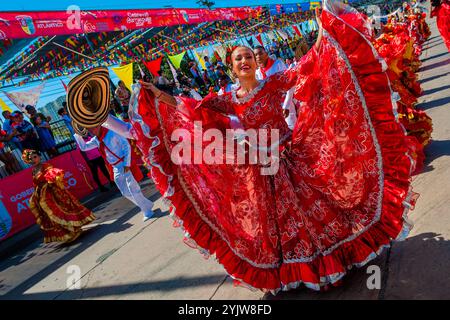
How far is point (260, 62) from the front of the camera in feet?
15.3

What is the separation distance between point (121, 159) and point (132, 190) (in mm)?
501

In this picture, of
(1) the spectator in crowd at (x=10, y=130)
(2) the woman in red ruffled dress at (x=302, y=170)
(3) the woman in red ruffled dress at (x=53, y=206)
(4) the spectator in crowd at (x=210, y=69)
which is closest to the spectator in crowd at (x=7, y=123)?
(1) the spectator in crowd at (x=10, y=130)

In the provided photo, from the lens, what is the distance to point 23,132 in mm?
8727

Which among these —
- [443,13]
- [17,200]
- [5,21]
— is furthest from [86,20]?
[443,13]

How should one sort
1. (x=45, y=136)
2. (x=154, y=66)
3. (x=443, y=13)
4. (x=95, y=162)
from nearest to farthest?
(x=443, y=13) → (x=95, y=162) → (x=45, y=136) → (x=154, y=66)

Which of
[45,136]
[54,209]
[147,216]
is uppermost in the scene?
[45,136]

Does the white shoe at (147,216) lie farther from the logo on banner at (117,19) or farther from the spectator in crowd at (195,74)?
the spectator in crowd at (195,74)

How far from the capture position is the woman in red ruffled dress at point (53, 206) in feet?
18.4

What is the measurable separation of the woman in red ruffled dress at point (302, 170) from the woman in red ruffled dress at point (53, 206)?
12.2 feet

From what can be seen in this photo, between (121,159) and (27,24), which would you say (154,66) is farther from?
(121,159)

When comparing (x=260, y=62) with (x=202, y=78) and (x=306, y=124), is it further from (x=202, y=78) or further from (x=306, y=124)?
(x=202, y=78)

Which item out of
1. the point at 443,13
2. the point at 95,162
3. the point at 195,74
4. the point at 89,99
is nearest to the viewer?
the point at 89,99

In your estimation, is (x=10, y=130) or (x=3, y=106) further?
(x=3, y=106)
